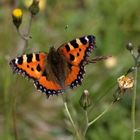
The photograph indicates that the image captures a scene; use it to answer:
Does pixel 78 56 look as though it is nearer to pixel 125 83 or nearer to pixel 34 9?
pixel 125 83

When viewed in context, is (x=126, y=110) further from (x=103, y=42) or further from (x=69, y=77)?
(x=69, y=77)

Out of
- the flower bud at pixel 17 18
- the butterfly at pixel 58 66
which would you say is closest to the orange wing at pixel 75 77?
the butterfly at pixel 58 66

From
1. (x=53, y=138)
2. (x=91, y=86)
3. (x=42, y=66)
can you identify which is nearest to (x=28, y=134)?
(x=53, y=138)

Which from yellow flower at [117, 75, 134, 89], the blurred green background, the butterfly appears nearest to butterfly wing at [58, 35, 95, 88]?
the butterfly

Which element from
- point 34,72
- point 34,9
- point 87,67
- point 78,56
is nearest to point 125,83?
point 78,56

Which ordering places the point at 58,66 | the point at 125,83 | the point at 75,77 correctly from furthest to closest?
the point at 58,66 → the point at 125,83 → the point at 75,77

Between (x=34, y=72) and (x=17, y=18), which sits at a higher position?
(x=17, y=18)

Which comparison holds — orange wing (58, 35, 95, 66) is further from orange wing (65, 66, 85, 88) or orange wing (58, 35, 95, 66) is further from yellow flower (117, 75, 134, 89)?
yellow flower (117, 75, 134, 89)
